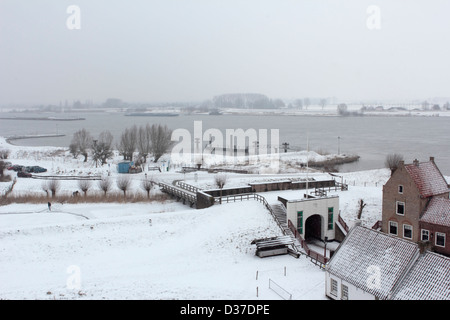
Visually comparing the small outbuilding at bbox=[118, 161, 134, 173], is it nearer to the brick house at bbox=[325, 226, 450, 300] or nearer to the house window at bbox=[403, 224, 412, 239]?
the house window at bbox=[403, 224, 412, 239]

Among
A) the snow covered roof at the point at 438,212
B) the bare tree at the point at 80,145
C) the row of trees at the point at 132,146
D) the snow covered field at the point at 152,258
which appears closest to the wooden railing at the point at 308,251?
the snow covered field at the point at 152,258

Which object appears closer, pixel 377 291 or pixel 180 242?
pixel 377 291

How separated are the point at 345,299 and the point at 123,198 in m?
22.5

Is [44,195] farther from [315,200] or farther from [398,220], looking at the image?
[398,220]

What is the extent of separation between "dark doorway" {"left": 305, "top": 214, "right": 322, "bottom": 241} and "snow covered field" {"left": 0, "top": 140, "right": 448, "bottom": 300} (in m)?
2.87

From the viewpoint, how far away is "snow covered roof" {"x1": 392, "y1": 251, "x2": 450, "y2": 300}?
13445mm

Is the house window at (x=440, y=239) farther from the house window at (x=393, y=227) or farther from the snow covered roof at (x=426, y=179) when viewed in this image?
the house window at (x=393, y=227)

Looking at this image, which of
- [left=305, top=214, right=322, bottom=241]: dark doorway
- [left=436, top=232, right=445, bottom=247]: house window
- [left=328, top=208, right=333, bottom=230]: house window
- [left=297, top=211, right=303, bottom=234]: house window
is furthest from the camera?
[left=305, top=214, right=322, bottom=241]: dark doorway

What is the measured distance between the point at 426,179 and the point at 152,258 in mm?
17145

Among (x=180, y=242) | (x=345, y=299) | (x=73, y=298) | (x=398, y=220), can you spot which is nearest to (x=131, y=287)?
(x=73, y=298)

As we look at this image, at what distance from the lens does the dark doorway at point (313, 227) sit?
27609 millimetres

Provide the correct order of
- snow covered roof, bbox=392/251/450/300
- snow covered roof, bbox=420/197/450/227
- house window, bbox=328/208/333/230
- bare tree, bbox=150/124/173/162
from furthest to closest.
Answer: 1. bare tree, bbox=150/124/173/162
2. house window, bbox=328/208/333/230
3. snow covered roof, bbox=420/197/450/227
4. snow covered roof, bbox=392/251/450/300

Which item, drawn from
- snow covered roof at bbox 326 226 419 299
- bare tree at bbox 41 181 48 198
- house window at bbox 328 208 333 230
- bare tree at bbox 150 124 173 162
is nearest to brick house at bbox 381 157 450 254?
house window at bbox 328 208 333 230
